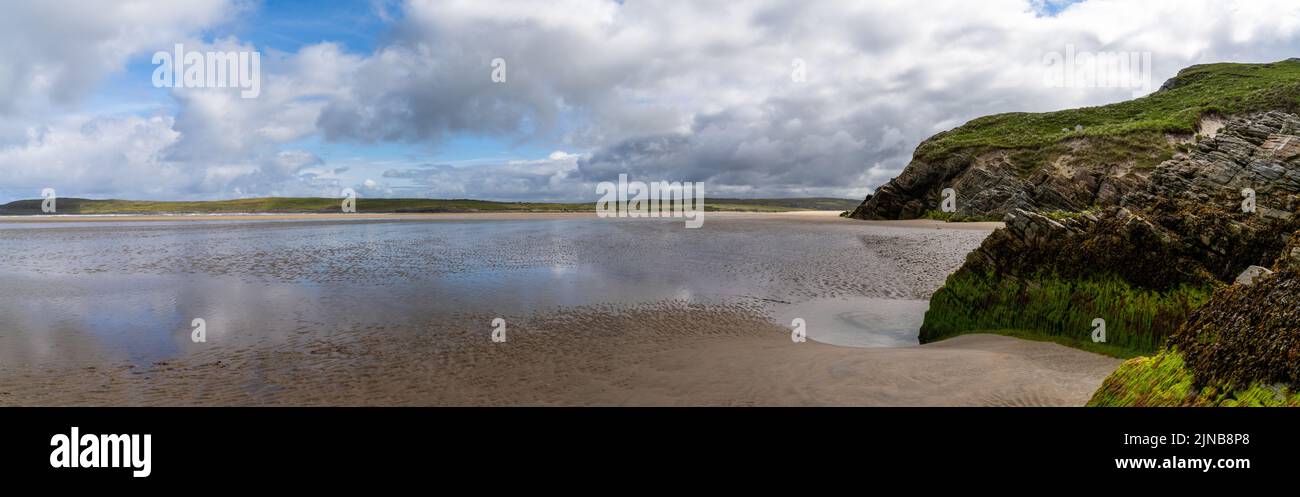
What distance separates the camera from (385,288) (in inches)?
684

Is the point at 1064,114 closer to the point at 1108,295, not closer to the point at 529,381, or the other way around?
the point at 1108,295

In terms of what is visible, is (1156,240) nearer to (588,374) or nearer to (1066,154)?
(588,374)

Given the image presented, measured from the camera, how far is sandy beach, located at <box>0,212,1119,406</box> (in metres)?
7.70

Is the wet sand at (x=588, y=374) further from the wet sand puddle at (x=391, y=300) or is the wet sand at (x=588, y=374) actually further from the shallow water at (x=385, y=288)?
the shallow water at (x=385, y=288)

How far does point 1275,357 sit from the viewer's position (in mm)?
4121

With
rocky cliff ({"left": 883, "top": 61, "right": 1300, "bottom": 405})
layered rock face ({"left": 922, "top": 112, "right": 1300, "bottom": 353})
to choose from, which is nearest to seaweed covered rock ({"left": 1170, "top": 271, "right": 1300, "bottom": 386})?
rocky cliff ({"left": 883, "top": 61, "right": 1300, "bottom": 405})

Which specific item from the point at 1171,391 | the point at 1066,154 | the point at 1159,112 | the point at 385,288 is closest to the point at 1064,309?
the point at 1171,391

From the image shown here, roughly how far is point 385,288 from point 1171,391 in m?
18.4

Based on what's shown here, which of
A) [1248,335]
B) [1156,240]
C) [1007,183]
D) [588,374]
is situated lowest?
[588,374]

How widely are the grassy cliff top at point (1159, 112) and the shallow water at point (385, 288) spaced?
142 feet

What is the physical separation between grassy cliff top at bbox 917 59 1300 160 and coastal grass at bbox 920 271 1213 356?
60.8 metres

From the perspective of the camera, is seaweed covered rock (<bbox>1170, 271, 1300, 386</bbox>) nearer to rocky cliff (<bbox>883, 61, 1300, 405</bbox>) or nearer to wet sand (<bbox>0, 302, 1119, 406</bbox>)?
rocky cliff (<bbox>883, 61, 1300, 405</bbox>)

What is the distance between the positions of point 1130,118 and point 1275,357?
300 ft

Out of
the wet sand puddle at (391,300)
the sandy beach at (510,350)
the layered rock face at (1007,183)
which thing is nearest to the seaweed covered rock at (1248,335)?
the sandy beach at (510,350)
